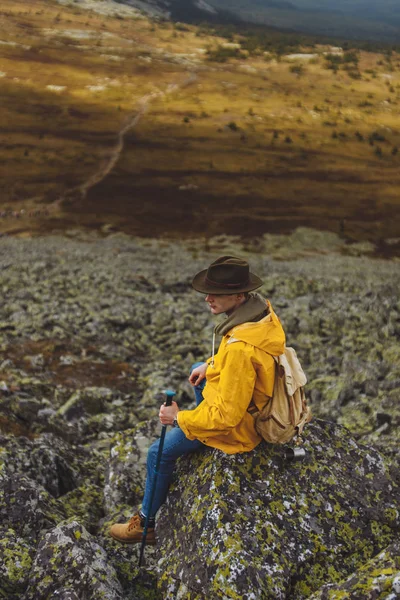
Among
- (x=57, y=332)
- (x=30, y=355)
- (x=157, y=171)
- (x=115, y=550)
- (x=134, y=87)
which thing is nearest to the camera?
(x=115, y=550)

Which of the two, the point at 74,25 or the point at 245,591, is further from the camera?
the point at 74,25

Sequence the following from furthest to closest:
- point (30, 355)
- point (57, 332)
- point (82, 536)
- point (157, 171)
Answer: point (157, 171) < point (57, 332) < point (30, 355) < point (82, 536)

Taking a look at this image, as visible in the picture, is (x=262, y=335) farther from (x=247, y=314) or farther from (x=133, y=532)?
(x=133, y=532)

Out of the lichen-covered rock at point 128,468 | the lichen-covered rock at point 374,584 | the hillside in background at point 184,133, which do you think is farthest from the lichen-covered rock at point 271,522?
the hillside in background at point 184,133

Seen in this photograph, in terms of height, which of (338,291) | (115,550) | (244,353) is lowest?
(338,291)

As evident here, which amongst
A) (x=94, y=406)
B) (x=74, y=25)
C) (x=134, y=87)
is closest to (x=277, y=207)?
(x=134, y=87)

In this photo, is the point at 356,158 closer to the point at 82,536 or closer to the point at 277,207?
the point at 277,207

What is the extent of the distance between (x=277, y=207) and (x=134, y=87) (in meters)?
35.1

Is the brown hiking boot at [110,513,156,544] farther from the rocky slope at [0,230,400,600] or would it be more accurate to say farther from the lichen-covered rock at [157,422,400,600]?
the lichen-covered rock at [157,422,400,600]

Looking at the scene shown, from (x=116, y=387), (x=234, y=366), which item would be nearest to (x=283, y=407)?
(x=234, y=366)

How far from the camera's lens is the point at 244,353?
19.2ft

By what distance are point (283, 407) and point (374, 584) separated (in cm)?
201

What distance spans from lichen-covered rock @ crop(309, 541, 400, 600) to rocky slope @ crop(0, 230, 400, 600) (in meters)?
0.03

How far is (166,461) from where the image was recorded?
6922mm
